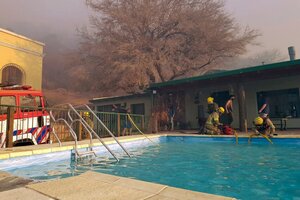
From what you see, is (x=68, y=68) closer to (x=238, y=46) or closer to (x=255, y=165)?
(x=238, y=46)

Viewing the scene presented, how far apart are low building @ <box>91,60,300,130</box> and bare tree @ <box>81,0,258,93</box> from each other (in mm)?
5203

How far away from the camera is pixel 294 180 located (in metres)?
3.89

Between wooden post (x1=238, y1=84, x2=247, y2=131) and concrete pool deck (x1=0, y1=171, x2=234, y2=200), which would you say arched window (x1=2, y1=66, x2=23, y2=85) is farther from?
concrete pool deck (x1=0, y1=171, x2=234, y2=200)

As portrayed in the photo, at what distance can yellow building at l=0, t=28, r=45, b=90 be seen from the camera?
58.6 feet

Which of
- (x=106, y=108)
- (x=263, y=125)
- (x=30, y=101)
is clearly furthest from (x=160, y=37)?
(x=30, y=101)

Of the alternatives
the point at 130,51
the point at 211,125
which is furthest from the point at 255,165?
the point at 130,51

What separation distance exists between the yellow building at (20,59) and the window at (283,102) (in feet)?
62.4

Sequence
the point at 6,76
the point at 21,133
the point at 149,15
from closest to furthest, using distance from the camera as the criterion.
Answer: the point at 21,133 < the point at 6,76 < the point at 149,15

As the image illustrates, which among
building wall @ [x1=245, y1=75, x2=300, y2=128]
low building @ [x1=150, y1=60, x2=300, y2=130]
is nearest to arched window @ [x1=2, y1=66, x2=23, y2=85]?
low building @ [x1=150, y1=60, x2=300, y2=130]

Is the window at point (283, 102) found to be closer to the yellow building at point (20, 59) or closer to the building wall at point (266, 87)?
the building wall at point (266, 87)

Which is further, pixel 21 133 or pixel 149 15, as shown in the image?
pixel 149 15

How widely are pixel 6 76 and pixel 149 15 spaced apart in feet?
47.3

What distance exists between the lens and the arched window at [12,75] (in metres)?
17.9

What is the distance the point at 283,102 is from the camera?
13016mm
